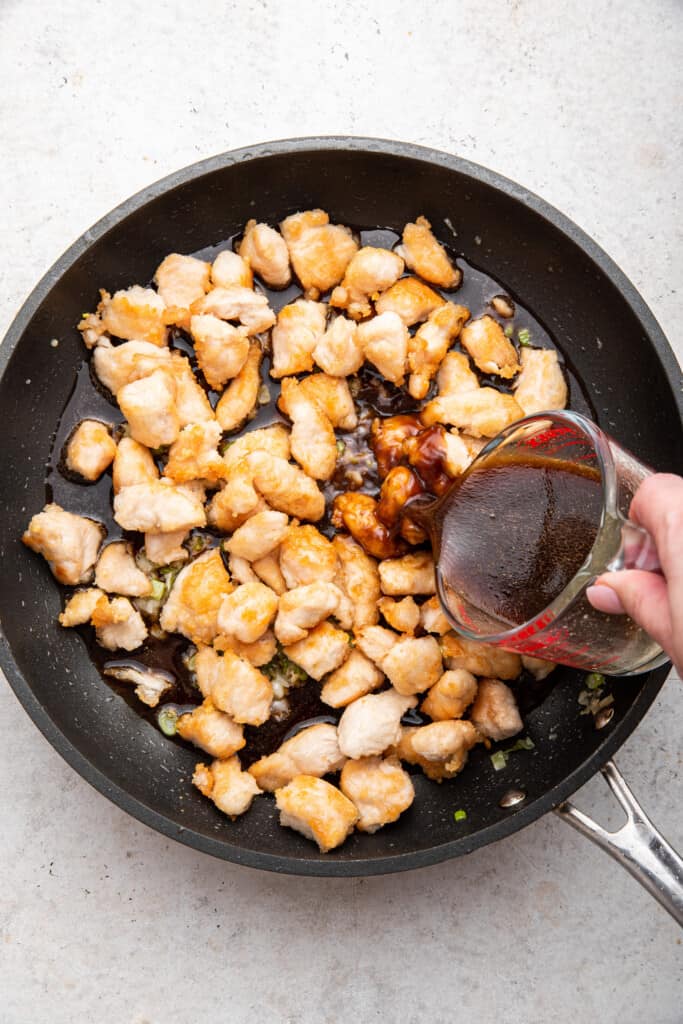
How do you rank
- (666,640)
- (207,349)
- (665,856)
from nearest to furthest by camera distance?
(666,640) < (665,856) < (207,349)

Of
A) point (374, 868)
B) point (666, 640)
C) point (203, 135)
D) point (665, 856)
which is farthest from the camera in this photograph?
point (203, 135)

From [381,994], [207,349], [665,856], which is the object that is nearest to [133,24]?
[207,349]

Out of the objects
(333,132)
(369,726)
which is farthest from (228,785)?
(333,132)

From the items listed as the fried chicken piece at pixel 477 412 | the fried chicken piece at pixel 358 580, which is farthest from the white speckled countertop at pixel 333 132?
the fried chicken piece at pixel 358 580

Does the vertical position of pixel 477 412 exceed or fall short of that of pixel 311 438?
it exceeds it

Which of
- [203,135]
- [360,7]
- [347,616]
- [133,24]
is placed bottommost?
[347,616]

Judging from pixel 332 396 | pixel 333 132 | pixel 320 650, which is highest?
pixel 333 132

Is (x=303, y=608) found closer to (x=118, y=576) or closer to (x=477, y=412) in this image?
(x=118, y=576)

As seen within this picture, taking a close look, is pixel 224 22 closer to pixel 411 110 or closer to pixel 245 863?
pixel 411 110
